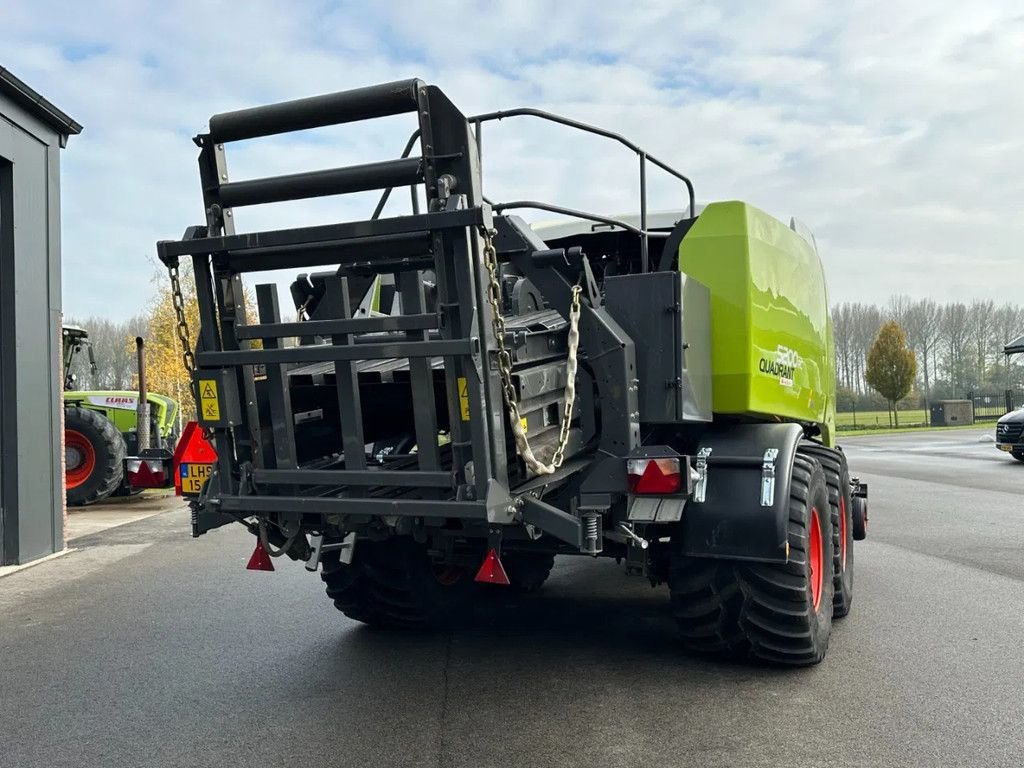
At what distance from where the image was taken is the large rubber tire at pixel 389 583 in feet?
18.9

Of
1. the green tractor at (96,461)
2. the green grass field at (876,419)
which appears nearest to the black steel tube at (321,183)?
the green tractor at (96,461)

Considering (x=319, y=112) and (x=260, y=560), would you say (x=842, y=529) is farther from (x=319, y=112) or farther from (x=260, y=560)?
(x=319, y=112)

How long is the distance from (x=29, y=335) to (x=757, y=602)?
7768 mm

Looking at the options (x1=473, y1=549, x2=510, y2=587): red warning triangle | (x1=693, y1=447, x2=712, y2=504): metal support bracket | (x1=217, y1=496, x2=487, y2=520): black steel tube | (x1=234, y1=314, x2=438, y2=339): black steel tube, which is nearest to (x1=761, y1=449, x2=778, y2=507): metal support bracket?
(x1=693, y1=447, x2=712, y2=504): metal support bracket

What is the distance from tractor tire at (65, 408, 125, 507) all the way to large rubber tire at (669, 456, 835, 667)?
11.6 m

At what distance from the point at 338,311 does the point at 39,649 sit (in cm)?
333

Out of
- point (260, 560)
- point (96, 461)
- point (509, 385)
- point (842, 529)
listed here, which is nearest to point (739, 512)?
point (509, 385)

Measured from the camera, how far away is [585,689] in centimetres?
467

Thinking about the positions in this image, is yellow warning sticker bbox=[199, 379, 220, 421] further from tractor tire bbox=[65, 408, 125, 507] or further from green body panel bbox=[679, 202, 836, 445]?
tractor tire bbox=[65, 408, 125, 507]

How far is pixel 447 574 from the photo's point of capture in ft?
19.4

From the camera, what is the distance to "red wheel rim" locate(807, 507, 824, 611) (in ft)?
17.6

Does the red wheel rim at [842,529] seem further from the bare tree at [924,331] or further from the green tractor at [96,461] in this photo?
the bare tree at [924,331]

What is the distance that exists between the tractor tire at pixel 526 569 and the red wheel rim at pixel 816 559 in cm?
166

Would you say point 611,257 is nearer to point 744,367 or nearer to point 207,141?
point 744,367
